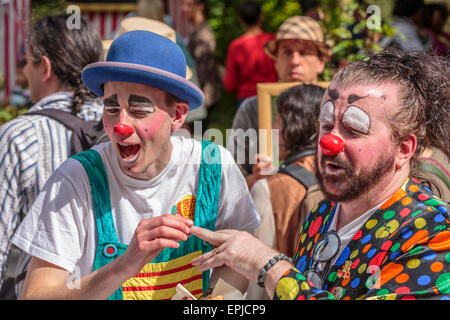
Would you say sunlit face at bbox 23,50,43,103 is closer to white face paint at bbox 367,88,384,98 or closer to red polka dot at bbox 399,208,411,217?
white face paint at bbox 367,88,384,98

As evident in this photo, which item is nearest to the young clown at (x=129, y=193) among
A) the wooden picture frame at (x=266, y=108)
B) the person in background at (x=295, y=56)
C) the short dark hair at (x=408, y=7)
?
the wooden picture frame at (x=266, y=108)

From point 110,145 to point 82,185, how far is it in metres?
0.21

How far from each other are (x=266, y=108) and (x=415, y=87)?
162 centimetres

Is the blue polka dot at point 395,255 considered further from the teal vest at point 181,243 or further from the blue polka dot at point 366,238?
the teal vest at point 181,243

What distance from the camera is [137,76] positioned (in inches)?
75.4

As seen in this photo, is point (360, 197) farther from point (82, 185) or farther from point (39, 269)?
point (39, 269)

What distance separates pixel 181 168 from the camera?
213 centimetres

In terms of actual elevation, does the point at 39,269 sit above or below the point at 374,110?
below

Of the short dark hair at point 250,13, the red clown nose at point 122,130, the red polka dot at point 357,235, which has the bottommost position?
the red polka dot at point 357,235

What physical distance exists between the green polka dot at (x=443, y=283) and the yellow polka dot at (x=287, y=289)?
0.36 meters

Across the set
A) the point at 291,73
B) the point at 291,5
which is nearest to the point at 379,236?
the point at 291,73

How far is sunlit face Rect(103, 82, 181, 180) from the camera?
6.35 feet

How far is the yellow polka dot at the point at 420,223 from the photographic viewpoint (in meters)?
1.62

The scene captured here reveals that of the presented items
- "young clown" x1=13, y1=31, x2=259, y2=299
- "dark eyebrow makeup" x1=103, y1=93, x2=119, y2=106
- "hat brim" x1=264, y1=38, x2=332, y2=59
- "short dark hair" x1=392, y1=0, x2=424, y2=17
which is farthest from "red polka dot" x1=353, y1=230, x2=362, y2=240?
"short dark hair" x1=392, y1=0, x2=424, y2=17
